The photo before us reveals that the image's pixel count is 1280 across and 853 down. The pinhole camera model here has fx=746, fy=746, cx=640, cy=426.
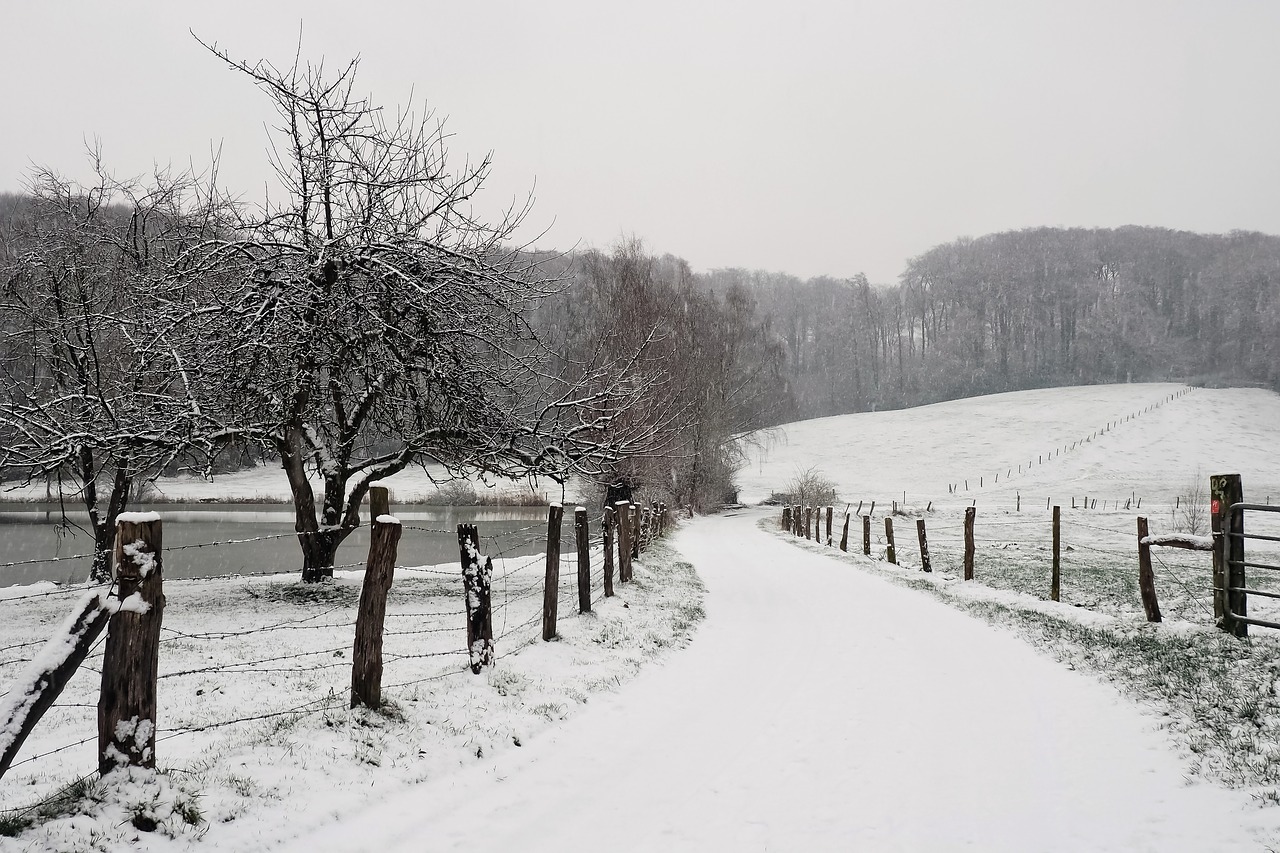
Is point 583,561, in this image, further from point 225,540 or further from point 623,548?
point 225,540

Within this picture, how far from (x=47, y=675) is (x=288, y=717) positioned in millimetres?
1894

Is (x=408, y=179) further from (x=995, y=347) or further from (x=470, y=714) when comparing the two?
(x=995, y=347)

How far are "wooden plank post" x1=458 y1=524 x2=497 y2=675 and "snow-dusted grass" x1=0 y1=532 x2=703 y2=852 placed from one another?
0.50 feet

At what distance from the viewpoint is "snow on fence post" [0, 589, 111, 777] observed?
3217 millimetres

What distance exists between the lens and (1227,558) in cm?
768

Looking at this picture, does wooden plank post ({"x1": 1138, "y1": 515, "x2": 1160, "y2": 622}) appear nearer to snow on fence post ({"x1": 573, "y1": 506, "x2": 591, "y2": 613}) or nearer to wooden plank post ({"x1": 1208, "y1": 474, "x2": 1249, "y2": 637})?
wooden plank post ({"x1": 1208, "y1": 474, "x2": 1249, "y2": 637})

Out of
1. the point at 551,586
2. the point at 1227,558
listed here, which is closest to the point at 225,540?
the point at 551,586

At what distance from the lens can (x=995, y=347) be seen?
300ft

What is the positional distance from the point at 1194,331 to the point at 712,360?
265 feet

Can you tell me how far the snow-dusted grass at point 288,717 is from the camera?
347 cm

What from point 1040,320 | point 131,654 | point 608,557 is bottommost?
point 608,557

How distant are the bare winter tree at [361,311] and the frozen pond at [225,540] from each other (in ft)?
5.31

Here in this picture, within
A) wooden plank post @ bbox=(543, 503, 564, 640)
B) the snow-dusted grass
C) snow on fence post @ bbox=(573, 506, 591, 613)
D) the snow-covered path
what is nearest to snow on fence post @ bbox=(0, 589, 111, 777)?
the snow-dusted grass

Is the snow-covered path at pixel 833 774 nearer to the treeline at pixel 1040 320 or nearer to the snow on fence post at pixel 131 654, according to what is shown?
the snow on fence post at pixel 131 654
